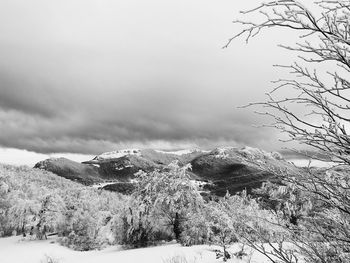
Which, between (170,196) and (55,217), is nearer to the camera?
(170,196)

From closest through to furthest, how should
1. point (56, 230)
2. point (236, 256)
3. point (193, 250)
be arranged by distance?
point (236, 256)
point (193, 250)
point (56, 230)

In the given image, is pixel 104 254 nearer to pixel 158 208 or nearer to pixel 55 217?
pixel 158 208

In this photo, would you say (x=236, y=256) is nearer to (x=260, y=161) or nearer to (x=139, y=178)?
(x=260, y=161)

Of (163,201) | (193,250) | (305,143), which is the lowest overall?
(193,250)

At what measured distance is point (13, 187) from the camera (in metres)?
46.2

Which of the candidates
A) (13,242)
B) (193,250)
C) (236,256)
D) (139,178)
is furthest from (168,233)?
(13,242)

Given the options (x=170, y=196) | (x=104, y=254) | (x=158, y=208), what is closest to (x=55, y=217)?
(x=158, y=208)

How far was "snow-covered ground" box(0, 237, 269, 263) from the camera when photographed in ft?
54.1

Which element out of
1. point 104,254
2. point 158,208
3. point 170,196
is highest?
point 170,196

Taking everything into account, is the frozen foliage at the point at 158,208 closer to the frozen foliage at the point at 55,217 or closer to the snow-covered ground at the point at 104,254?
the snow-covered ground at the point at 104,254

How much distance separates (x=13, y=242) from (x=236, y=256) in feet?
86.1

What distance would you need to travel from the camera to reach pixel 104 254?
880 inches

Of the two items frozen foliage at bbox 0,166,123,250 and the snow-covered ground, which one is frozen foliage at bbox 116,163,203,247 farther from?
frozen foliage at bbox 0,166,123,250

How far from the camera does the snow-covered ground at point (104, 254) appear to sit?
16484mm
